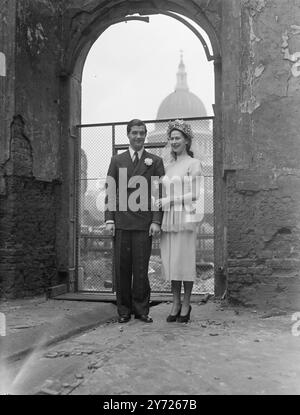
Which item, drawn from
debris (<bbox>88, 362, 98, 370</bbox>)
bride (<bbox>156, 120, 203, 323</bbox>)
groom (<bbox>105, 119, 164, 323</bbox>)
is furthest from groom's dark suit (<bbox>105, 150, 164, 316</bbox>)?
debris (<bbox>88, 362, 98, 370</bbox>)

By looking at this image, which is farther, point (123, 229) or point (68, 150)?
point (68, 150)

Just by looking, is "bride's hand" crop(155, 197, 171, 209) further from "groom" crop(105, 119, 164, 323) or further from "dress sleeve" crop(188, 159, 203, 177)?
"dress sleeve" crop(188, 159, 203, 177)

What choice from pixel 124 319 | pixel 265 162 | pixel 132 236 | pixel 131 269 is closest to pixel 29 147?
pixel 132 236

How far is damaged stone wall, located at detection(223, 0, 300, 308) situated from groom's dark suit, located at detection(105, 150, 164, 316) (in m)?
Result: 1.03

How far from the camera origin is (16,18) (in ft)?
18.7

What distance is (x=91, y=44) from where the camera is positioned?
22.4 feet

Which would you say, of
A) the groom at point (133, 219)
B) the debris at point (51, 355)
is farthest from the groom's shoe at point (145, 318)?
the debris at point (51, 355)

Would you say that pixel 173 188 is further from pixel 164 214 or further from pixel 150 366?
pixel 150 366

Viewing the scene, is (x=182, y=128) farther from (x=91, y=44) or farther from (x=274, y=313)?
(x=91, y=44)

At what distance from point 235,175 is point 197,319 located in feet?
5.21

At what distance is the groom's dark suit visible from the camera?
14.8ft

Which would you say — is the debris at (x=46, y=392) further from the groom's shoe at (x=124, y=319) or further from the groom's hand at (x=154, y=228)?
the groom's hand at (x=154, y=228)
